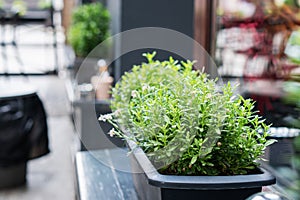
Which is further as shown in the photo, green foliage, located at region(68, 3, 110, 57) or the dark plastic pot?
green foliage, located at region(68, 3, 110, 57)

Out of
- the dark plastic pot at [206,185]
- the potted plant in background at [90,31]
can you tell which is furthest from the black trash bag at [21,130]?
the dark plastic pot at [206,185]

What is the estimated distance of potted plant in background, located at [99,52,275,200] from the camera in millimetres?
987

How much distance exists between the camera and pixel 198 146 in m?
1.02

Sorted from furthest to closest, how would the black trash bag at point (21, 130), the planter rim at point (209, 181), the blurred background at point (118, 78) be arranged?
the black trash bag at point (21, 130) < the blurred background at point (118, 78) < the planter rim at point (209, 181)

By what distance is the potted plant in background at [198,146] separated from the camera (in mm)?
987

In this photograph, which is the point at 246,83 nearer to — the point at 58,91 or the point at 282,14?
the point at 282,14

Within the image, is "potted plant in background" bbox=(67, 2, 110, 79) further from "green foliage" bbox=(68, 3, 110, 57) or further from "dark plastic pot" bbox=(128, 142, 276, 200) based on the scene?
"dark plastic pot" bbox=(128, 142, 276, 200)

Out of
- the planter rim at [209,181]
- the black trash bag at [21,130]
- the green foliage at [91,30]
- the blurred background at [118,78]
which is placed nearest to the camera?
the planter rim at [209,181]

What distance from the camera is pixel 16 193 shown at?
136 inches

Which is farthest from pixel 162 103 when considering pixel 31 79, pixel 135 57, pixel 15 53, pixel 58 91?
pixel 15 53

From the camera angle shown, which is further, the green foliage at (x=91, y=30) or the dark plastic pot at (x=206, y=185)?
the green foliage at (x=91, y=30)

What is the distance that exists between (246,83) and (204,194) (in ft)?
5.92

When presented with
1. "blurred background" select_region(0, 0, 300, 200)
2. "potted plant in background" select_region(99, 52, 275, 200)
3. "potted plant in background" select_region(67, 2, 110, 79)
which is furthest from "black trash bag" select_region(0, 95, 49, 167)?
"potted plant in background" select_region(99, 52, 275, 200)

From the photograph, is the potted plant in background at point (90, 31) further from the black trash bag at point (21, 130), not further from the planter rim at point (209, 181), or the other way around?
the planter rim at point (209, 181)
